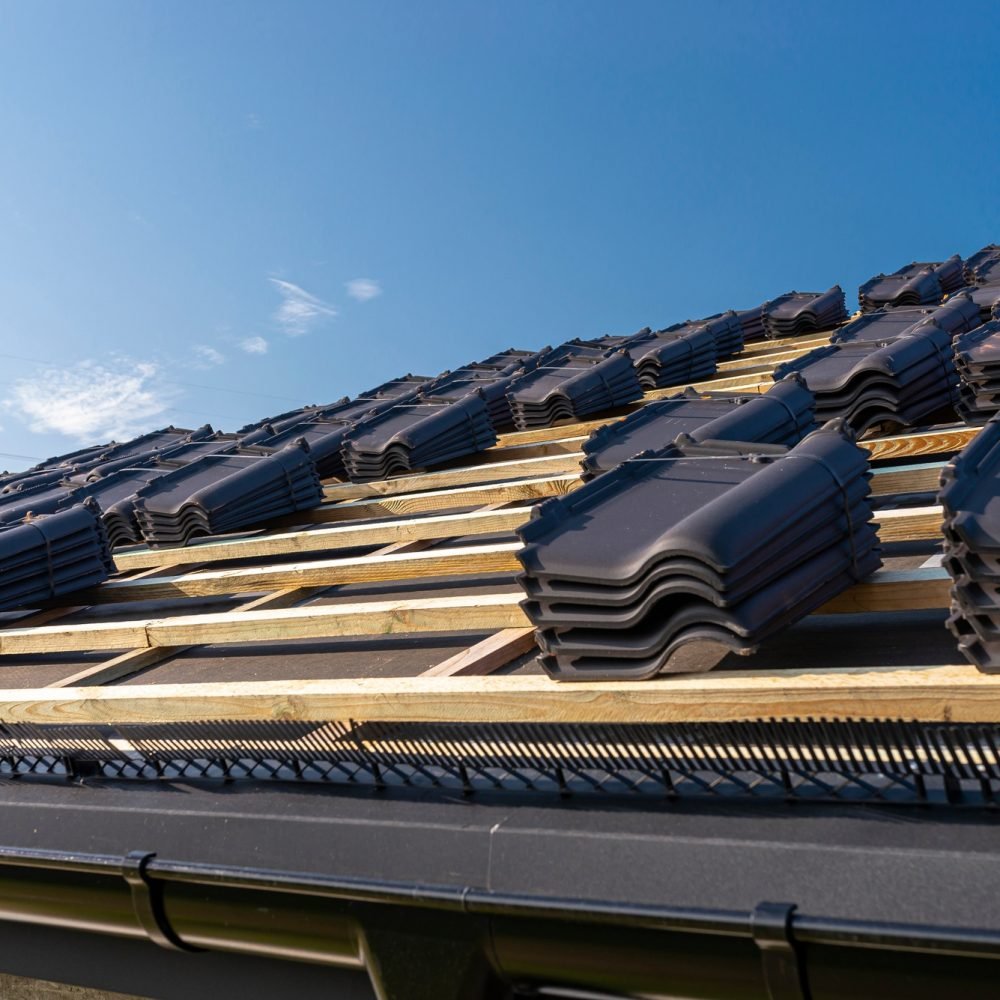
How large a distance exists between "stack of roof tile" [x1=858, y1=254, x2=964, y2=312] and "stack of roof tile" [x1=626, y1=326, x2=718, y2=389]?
235 centimetres

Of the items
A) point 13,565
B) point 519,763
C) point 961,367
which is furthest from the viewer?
point 13,565

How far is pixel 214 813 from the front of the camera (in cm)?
379

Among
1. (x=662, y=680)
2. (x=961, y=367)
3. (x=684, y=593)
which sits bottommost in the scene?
(x=662, y=680)

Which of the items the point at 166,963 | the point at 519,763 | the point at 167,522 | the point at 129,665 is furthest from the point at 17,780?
the point at 167,522

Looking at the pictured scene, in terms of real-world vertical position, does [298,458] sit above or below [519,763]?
above

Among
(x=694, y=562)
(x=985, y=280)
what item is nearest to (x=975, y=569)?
(x=694, y=562)

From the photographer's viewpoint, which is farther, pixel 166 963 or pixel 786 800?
pixel 166 963

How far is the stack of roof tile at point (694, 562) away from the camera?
3.77m

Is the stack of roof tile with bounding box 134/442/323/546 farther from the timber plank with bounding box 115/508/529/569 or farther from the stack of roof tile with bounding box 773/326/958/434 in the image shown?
the stack of roof tile with bounding box 773/326/958/434

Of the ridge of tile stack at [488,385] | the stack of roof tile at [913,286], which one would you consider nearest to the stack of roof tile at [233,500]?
the ridge of tile stack at [488,385]

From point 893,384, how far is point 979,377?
0.52 metres

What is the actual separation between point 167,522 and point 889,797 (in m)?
7.30

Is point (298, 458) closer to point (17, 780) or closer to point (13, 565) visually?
point (13, 565)

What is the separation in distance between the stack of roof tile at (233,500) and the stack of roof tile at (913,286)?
22.6ft
